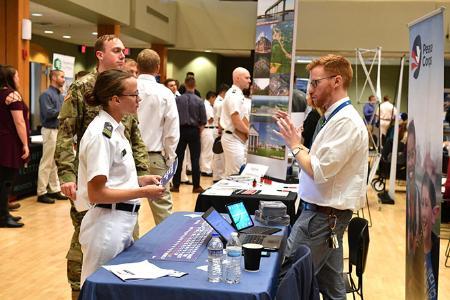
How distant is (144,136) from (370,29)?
9924 millimetres

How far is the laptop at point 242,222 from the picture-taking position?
295cm

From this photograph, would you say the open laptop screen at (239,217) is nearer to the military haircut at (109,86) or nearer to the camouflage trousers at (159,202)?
the military haircut at (109,86)

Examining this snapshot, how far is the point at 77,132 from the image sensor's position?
3236 mm

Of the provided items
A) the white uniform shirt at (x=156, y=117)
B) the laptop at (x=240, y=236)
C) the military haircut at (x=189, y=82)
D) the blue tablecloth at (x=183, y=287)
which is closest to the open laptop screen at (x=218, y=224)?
the laptop at (x=240, y=236)

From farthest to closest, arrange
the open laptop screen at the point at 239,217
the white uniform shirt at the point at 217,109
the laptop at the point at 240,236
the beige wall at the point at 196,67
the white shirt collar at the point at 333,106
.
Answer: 1. the beige wall at the point at 196,67
2. the white uniform shirt at the point at 217,109
3. the open laptop screen at the point at 239,217
4. the white shirt collar at the point at 333,106
5. the laptop at the point at 240,236

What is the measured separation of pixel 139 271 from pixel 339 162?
3.63 feet

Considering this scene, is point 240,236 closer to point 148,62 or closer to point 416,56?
point 416,56

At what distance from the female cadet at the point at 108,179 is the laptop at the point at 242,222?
0.57m

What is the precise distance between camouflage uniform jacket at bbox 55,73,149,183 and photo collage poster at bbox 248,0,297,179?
194 centimetres

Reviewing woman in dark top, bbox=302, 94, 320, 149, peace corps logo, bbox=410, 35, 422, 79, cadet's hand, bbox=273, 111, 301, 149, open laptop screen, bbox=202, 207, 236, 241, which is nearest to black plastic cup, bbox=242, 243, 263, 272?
open laptop screen, bbox=202, 207, 236, 241

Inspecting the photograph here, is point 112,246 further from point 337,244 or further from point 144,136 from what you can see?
point 144,136

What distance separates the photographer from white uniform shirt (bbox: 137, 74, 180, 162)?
467cm

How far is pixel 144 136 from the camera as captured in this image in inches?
184

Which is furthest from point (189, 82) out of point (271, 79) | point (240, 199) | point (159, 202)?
Answer: point (240, 199)
